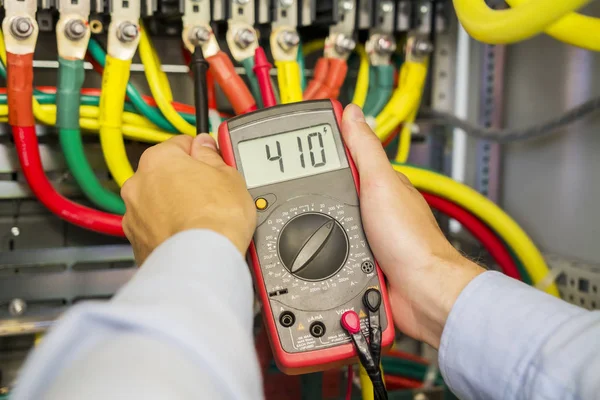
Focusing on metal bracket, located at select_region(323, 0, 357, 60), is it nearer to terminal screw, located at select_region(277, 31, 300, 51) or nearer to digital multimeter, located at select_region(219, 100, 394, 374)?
terminal screw, located at select_region(277, 31, 300, 51)

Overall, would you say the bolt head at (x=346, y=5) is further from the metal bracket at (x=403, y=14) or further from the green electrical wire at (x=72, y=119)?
the green electrical wire at (x=72, y=119)

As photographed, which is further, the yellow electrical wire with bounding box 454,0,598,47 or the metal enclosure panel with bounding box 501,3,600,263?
the metal enclosure panel with bounding box 501,3,600,263

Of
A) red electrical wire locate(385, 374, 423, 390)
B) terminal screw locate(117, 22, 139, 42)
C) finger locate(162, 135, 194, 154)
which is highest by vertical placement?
terminal screw locate(117, 22, 139, 42)

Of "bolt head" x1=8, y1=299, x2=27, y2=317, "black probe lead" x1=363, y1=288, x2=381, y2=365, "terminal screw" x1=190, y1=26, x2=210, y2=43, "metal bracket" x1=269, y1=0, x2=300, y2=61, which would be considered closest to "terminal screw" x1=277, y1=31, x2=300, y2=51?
"metal bracket" x1=269, y1=0, x2=300, y2=61

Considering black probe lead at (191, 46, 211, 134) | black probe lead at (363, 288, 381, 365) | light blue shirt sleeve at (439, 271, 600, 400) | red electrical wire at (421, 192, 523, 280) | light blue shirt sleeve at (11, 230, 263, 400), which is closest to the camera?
light blue shirt sleeve at (11, 230, 263, 400)

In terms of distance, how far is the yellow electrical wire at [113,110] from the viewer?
2.52ft

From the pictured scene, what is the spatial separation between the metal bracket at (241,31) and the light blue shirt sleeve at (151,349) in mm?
549

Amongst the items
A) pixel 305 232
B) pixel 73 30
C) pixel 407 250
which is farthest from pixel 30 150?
pixel 407 250

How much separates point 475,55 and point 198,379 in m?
0.90

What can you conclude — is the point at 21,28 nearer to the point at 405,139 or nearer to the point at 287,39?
the point at 287,39

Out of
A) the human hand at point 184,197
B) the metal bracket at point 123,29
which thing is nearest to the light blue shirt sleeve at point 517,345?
the human hand at point 184,197

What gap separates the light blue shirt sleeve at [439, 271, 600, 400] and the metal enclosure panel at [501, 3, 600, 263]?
1.28 ft

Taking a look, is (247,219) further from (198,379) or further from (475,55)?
(475,55)

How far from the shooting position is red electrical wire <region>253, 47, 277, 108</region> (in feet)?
2.65
